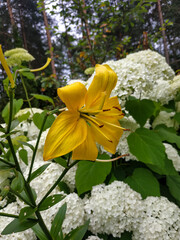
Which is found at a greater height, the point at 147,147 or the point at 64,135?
the point at 64,135

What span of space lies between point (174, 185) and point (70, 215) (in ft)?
1.60

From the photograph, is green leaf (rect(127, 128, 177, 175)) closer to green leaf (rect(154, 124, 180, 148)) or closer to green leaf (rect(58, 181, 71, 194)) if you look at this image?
green leaf (rect(154, 124, 180, 148))

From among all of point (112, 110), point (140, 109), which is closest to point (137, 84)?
point (140, 109)

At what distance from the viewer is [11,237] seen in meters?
0.62

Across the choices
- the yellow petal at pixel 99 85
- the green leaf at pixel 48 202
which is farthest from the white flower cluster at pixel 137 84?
the green leaf at pixel 48 202

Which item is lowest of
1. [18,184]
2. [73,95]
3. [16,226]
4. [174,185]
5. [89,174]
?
[174,185]

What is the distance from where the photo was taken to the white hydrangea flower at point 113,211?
67cm

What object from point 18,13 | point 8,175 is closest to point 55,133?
point 8,175

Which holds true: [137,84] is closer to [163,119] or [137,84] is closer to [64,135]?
[163,119]

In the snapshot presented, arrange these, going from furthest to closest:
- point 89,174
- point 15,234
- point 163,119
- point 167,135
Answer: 1. point 163,119
2. point 167,135
3. point 89,174
4. point 15,234

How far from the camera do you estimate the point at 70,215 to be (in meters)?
0.67

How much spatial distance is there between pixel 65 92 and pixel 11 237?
1.85 ft

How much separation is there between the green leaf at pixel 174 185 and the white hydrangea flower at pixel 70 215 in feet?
1.34

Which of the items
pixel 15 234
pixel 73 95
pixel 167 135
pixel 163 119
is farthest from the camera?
pixel 163 119
